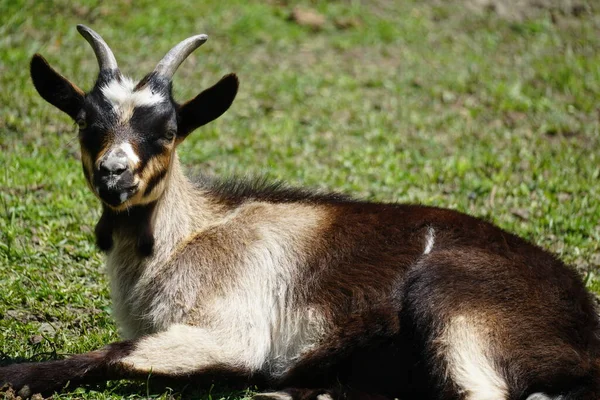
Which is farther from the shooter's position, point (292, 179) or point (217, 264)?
point (292, 179)

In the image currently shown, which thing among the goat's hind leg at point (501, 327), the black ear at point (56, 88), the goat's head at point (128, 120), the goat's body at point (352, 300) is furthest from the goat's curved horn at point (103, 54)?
the goat's hind leg at point (501, 327)

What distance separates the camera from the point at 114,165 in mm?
4871

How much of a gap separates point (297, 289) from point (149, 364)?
103 cm

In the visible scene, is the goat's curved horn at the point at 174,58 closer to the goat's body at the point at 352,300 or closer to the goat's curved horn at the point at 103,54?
the goat's curved horn at the point at 103,54

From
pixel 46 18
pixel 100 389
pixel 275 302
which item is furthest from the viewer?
pixel 46 18

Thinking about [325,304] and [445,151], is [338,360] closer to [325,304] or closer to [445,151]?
[325,304]

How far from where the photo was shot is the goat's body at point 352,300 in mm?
4766

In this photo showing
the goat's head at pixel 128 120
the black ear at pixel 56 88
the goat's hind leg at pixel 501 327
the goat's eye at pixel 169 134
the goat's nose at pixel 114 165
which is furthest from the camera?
the black ear at pixel 56 88

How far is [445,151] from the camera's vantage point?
9.55 metres

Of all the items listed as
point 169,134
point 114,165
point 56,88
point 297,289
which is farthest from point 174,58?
point 297,289

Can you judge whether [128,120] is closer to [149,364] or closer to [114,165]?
[114,165]

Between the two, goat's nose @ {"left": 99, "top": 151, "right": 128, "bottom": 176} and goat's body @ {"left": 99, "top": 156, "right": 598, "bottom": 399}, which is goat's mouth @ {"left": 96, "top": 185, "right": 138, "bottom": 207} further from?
goat's body @ {"left": 99, "top": 156, "right": 598, "bottom": 399}

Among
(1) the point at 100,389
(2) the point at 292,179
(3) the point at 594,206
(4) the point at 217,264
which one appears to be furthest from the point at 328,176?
(1) the point at 100,389

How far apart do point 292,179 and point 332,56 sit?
3.85 meters
